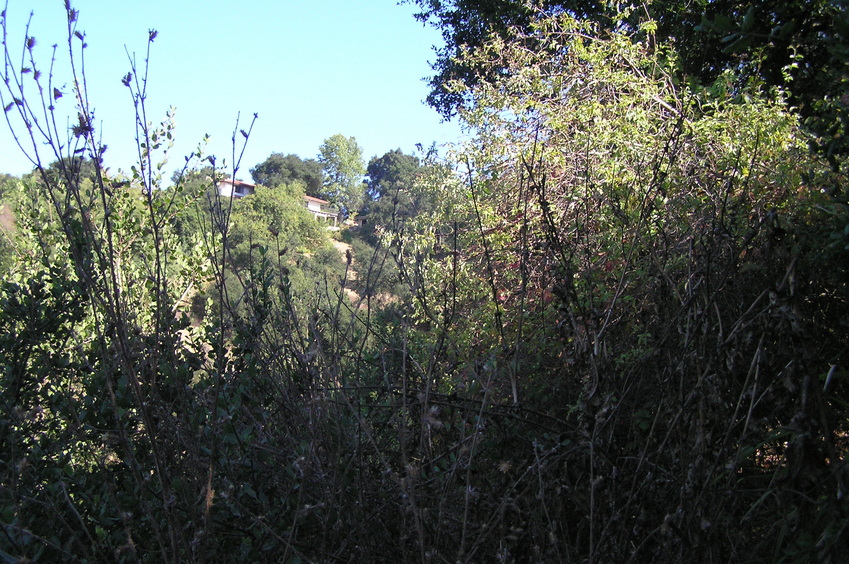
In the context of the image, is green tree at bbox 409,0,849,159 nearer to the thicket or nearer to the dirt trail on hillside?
the thicket

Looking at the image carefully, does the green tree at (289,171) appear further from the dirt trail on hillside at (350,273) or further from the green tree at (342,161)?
the dirt trail on hillside at (350,273)

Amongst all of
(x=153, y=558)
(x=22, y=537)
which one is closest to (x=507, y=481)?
(x=153, y=558)

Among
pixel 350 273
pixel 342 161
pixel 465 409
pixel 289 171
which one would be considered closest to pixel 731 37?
pixel 465 409

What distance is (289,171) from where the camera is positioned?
224 feet

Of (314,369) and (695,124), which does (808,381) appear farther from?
(695,124)

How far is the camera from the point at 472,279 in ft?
21.5

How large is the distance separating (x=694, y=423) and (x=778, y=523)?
299 millimetres

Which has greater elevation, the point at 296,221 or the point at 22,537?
the point at 296,221

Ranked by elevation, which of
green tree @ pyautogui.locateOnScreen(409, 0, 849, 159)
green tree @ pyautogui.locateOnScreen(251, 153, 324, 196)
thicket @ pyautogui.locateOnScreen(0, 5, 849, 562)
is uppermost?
green tree @ pyautogui.locateOnScreen(251, 153, 324, 196)

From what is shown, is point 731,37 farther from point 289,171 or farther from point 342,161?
point 342,161

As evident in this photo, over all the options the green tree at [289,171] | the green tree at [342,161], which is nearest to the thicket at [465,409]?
the green tree at [289,171]

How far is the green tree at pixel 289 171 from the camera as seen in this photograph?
68938mm

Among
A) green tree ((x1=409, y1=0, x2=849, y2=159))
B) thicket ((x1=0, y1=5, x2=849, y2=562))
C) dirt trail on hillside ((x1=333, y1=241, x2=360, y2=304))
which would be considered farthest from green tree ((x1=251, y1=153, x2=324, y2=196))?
thicket ((x1=0, y1=5, x2=849, y2=562))

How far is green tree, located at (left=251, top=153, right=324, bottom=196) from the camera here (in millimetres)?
68938
